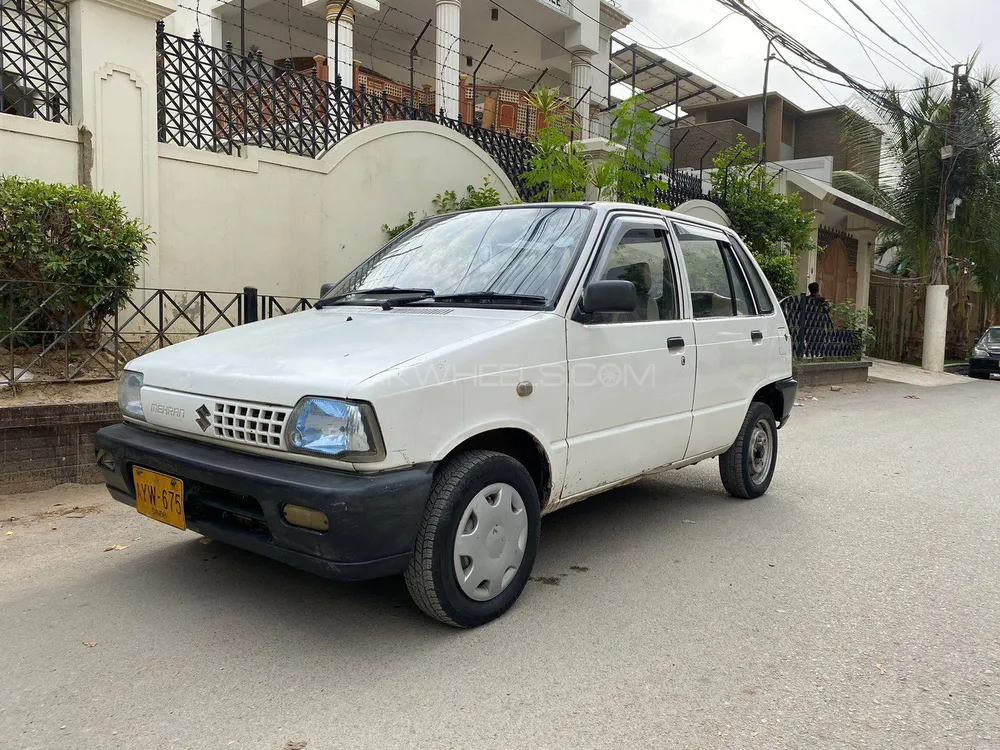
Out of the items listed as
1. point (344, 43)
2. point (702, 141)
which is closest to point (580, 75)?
point (344, 43)

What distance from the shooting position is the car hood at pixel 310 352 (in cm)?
290

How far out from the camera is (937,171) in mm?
19266

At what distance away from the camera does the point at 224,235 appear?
8.01 metres

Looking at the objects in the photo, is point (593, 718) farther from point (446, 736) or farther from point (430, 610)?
point (430, 610)

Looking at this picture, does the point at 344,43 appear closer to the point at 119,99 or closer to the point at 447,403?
the point at 119,99

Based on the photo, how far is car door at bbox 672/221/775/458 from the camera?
457cm

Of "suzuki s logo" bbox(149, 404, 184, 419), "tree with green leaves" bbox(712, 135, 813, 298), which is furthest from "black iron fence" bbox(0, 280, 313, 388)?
"tree with green leaves" bbox(712, 135, 813, 298)

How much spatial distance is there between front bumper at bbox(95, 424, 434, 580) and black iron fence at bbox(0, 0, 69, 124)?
5097 millimetres

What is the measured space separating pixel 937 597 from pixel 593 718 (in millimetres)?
2110

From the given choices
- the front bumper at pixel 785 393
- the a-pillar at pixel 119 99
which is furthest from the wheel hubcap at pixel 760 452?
the a-pillar at pixel 119 99

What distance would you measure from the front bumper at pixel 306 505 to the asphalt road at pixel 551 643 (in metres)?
0.43

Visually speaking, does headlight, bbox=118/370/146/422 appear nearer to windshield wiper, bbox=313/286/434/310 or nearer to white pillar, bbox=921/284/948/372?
windshield wiper, bbox=313/286/434/310

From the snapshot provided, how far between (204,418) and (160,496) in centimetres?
43

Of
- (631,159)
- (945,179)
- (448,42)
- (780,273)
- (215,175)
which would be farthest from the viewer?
(945,179)
